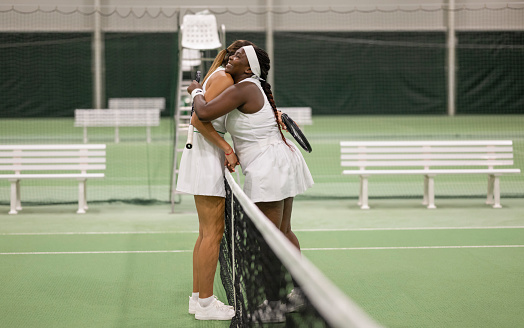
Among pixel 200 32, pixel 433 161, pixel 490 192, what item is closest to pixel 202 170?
pixel 433 161

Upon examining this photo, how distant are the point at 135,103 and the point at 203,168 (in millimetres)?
20456

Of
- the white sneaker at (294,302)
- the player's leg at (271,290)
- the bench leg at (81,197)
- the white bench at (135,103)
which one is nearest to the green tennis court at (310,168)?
the bench leg at (81,197)

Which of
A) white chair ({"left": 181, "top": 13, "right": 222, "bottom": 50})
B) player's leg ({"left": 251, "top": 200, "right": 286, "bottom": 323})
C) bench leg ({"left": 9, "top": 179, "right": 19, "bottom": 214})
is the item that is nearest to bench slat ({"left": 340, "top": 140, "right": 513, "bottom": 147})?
white chair ({"left": 181, "top": 13, "right": 222, "bottom": 50})

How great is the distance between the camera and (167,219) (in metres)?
8.20

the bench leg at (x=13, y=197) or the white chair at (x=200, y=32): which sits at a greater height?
the white chair at (x=200, y=32)

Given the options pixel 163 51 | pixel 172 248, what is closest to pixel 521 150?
pixel 172 248

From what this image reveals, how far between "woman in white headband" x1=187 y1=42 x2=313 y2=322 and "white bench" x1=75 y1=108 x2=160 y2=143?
1375 cm

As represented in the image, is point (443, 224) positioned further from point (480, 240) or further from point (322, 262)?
point (322, 262)

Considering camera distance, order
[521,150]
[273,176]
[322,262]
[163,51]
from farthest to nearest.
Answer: [163,51], [521,150], [322,262], [273,176]

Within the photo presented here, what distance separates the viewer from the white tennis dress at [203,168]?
13.9 feet

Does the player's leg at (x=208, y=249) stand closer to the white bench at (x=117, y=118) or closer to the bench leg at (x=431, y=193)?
the bench leg at (x=431, y=193)

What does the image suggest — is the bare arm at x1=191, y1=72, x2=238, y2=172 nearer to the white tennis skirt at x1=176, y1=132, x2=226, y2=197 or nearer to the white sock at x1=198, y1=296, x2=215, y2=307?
the white tennis skirt at x1=176, y1=132, x2=226, y2=197

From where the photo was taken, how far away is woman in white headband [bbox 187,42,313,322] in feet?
13.4

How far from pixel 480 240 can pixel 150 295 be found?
3545 millimetres
